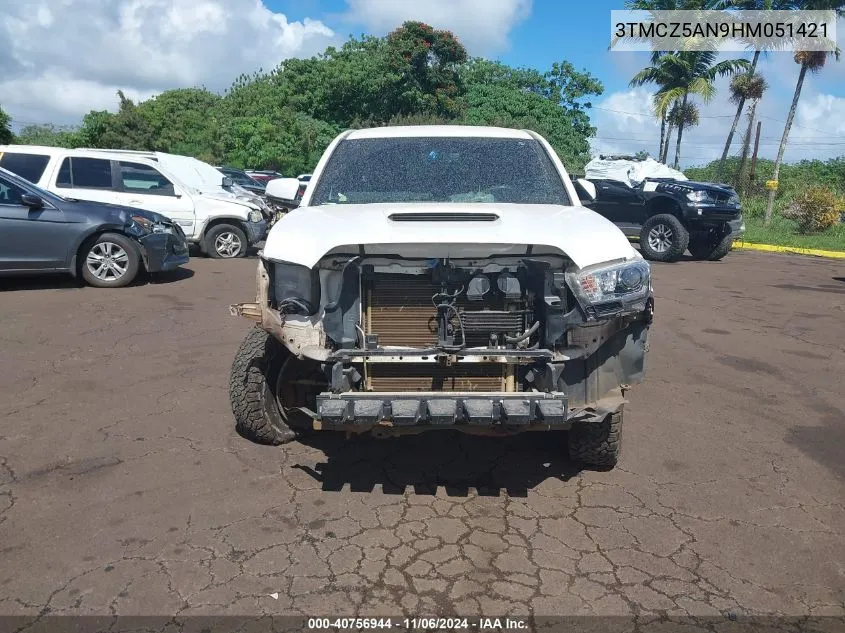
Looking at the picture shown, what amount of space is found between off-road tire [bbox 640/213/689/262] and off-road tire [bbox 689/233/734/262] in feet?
2.29

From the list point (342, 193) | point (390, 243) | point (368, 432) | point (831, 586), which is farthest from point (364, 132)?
point (831, 586)

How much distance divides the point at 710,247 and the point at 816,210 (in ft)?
26.8

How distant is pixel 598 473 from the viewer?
4.05m

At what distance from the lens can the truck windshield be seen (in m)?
4.62

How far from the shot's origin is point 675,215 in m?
14.0

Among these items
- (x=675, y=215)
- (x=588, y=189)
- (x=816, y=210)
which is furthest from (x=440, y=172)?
(x=816, y=210)

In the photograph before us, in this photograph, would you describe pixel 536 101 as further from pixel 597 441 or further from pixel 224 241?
pixel 597 441

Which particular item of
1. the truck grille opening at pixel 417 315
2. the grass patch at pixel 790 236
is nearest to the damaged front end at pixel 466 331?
the truck grille opening at pixel 417 315

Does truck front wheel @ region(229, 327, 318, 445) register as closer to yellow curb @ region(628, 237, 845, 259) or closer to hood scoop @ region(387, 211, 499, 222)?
hood scoop @ region(387, 211, 499, 222)

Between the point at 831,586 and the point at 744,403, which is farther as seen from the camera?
the point at 744,403

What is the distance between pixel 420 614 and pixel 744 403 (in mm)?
3618

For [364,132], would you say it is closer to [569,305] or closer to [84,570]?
[569,305]

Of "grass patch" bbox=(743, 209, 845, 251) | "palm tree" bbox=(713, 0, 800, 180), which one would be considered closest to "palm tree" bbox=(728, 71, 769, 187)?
"palm tree" bbox=(713, 0, 800, 180)

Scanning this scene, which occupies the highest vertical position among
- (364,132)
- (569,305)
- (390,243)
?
(364,132)
